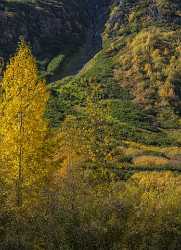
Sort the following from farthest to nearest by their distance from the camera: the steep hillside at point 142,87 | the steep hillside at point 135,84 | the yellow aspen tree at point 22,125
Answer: the steep hillside at point 142,87, the steep hillside at point 135,84, the yellow aspen tree at point 22,125

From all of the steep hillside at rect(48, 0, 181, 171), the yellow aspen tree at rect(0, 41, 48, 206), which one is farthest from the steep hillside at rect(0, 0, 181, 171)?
the yellow aspen tree at rect(0, 41, 48, 206)

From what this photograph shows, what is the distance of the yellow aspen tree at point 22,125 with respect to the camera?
131 ft

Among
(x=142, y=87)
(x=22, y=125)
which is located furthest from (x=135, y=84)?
(x=22, y=125)

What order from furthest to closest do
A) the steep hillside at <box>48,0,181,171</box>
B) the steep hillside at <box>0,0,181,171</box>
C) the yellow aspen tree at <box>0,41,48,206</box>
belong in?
the steep hillside at <box>48,0,181,171</box>
the steep hillside at <box>0,0,181,171</box>
the yellow aspen tree at <box>0,41,48,206</box>

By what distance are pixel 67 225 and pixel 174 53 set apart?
5721 inches

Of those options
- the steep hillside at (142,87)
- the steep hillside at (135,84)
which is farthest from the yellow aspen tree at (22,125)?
the steep hillside at (142,87)

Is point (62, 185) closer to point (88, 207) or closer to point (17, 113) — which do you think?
point (88, 207)

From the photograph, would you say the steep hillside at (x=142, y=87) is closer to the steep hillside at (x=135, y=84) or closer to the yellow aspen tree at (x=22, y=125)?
the steep hillside at (x=135, y=84)

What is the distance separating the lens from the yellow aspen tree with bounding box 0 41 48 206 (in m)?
39.9

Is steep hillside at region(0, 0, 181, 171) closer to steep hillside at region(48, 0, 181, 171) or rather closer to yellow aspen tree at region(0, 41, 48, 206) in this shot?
steep hillside at region(48, 0, 181, 171)

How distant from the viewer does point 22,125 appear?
1588 inches

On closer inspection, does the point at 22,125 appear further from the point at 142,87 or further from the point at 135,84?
the point at 135,84

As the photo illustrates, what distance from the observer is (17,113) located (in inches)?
1586

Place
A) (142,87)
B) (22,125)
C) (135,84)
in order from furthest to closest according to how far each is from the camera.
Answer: (135,84) → (142,87) → (22,125)
